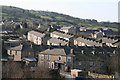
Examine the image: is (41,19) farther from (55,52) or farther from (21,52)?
(55,52)

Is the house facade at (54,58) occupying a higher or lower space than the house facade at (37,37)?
lower

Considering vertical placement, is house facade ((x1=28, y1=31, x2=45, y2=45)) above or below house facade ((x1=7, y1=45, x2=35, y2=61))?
above

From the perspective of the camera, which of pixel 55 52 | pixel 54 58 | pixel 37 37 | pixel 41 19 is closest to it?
pixel 54 58

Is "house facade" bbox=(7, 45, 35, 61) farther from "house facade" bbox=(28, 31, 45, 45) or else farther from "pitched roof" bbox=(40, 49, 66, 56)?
"house facade" bbox=(28, 31, 45, 45)

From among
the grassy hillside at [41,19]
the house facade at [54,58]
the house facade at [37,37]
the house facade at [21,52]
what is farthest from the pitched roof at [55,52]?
the grassy hillside at [41,19]

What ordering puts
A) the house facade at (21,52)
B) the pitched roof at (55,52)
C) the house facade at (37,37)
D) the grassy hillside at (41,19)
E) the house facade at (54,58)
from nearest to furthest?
the house facade at (54,58)
the pitched roof at (55,52)
the house facade at (21,52)
the house facade at (37,37)
the grassy hillside at (41,19)

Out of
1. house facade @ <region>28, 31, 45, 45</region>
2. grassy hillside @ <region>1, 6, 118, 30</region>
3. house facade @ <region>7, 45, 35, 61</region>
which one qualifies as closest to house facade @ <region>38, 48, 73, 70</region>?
house facade @ <region>7, 45, 35, 61</region>

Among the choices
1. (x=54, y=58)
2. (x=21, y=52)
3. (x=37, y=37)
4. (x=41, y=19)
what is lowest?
(x=54, y=58)

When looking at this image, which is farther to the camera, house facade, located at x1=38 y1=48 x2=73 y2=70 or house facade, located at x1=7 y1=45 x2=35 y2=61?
house facade, located at x1=7 y1=45 x2=35 y2=61

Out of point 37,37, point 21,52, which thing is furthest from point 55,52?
point 37,37

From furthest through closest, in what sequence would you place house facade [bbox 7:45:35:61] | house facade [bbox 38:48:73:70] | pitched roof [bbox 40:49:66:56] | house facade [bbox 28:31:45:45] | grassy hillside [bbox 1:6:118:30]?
grassy hillside [bbox 1:6:118:30], house facade [bbox 28:31:45:45], house facade [bbox 7:45:35:61], pitched roof [bbox 40:49:66:56], house facade [bbox 38:48:73:70]

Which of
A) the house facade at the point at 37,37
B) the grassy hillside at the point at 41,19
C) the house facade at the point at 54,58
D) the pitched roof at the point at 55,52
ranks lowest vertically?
the house facade at the point at 54,58

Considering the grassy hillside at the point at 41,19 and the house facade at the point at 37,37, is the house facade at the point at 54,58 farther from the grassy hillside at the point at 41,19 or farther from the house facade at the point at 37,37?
the grassy hillside at the point at 41,19

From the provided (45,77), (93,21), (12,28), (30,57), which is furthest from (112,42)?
(93,21)
